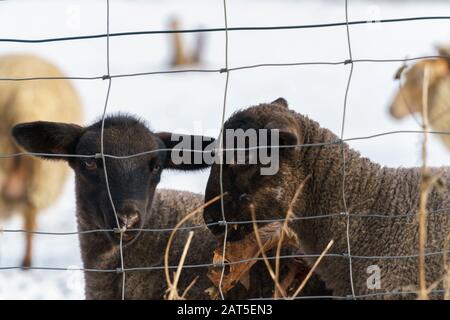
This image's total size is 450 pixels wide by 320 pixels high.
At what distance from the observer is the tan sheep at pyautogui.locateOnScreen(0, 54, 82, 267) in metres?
11.0

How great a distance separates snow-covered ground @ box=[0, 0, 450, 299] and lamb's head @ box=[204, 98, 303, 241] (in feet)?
4.39

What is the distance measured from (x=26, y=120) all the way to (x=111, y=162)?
5.74 meters

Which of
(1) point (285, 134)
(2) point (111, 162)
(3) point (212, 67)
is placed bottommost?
(2) point (111, 162)

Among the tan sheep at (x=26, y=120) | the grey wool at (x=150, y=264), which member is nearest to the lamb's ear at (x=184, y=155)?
the grey wool at (x=150, y=264)

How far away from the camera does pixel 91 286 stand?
20.0ft

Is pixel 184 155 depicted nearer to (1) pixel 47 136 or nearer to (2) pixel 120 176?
(2) pixel 120 176

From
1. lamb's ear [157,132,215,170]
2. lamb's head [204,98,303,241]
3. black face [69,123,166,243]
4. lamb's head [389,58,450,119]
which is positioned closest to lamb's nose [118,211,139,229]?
black face [69,123,166,243]

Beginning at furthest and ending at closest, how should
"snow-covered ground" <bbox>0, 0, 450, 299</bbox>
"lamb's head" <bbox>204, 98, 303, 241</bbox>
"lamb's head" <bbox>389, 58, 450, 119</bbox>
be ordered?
"lamb's head" <bbox>389, 58, 450, 119</bbox>, "snow-covered ground" <bbox>0, 0, 450, 299</bbox>, "lamb's head" <bbox>204, 98, 303, 241</bbox>

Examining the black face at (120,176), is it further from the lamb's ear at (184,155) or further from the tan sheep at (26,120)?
the tan sheep at (26,120)

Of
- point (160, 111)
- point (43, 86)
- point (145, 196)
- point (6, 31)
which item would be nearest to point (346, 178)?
point (145, 196)

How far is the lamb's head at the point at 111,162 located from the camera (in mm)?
5492

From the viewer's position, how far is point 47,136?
5.85m

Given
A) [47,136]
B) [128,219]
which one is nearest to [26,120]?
[47,136]

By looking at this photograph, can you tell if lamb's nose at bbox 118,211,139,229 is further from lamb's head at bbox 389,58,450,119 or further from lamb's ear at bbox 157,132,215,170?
lamb's head at bbox 389,58,450,119
